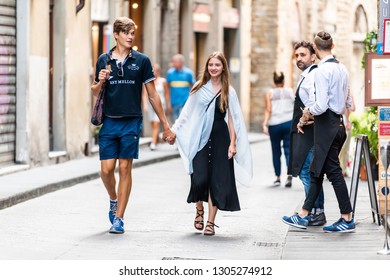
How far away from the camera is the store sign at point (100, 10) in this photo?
76.5 feet

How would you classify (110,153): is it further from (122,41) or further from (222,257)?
(222,257)

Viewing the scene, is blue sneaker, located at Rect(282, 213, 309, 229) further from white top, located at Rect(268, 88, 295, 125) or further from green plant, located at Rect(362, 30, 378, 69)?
white top, located at Rect(268, 88, 295, 125)

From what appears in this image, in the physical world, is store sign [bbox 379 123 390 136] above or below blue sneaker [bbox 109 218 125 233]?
above

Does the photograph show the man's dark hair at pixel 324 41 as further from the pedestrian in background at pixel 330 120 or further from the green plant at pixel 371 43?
the green plant at pixel 371 43

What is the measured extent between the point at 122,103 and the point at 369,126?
6631mm

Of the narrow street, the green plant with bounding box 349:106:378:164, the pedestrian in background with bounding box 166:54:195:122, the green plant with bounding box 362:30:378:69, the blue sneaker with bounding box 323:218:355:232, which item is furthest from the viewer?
the pedestrian in background with bounding box 166:54:195:122

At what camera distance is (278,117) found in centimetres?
1764

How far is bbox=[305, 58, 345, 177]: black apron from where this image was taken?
37.6ft

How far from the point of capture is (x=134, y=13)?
87.5ft

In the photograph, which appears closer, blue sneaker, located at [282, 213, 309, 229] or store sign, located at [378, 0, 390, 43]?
blue sneaker, located at [282, 213, 309, 229]

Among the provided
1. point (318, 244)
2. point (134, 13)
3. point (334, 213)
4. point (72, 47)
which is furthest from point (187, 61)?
point (318, 244)

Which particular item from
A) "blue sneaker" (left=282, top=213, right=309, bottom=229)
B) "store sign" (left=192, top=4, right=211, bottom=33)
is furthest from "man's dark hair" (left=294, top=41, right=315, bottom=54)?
"store sign" (left=192, top=4, right=211, bottom=33)
